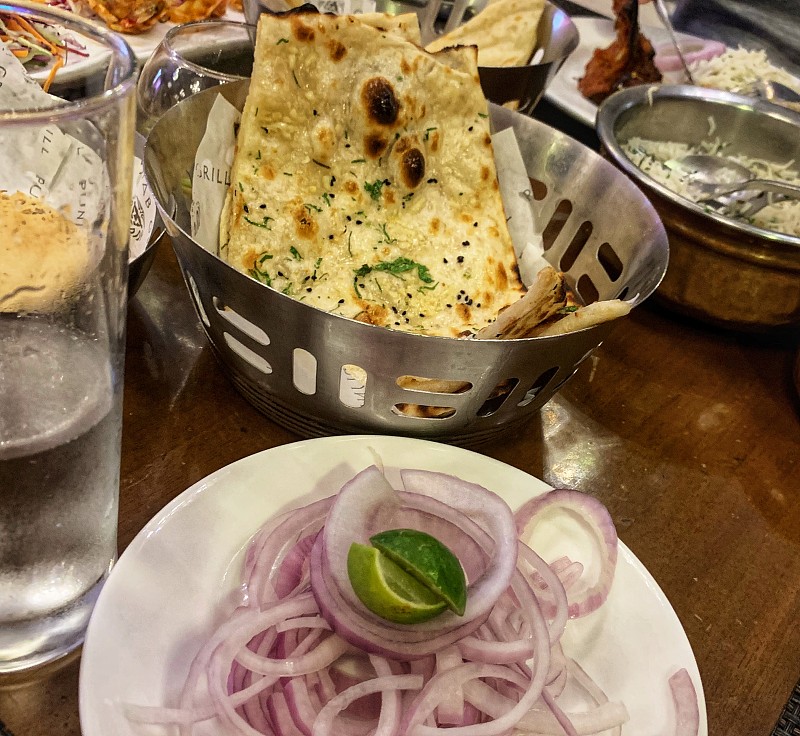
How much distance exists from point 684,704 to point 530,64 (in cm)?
153

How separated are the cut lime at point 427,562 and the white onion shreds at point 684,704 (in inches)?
9.5

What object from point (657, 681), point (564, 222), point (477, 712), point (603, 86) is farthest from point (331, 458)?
point (603, 86)

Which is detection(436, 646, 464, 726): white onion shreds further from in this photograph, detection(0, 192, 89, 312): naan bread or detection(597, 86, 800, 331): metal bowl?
detection(597, 86, 800, 331): metal bowl

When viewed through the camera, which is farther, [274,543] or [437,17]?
[437,17]

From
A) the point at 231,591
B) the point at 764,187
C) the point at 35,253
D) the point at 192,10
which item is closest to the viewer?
the point at 35,253

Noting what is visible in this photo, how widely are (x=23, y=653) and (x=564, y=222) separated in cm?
113

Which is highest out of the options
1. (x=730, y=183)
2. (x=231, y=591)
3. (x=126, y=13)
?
(x=730, y=183)

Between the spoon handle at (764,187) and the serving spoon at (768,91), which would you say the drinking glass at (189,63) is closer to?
the spoon handle at (764,187)

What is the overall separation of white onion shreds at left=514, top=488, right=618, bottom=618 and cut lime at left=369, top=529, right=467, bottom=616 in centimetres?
20

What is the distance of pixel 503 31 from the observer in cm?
182

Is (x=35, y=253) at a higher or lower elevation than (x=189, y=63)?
higher

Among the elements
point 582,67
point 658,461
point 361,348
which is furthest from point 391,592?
point 582,67

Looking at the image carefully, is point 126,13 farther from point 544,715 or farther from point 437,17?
point 544,715

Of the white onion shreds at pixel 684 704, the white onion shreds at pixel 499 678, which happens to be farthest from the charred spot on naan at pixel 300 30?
the white onion shreds at pixel 684 704
